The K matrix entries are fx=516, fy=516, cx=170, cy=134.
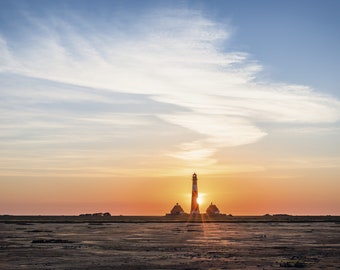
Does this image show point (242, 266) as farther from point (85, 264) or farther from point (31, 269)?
point (31, 269)

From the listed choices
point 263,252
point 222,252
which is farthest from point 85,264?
point 263,252

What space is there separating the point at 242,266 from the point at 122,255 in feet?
36.9

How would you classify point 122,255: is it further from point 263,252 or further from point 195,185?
point 195,185

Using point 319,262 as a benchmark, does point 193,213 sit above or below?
above

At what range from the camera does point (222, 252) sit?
41.6 m

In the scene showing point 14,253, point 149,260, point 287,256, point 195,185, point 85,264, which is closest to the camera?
point 85,264

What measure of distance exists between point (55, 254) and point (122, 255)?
5.17 metres

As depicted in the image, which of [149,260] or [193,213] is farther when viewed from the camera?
[193,213]

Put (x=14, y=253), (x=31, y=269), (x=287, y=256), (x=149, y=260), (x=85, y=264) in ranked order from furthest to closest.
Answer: (x=14, y=253), (x=287, y=256), (x=149, y=260), (x=85, y=264), (x=31, y=269)

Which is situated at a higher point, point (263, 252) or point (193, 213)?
point (193, 213)

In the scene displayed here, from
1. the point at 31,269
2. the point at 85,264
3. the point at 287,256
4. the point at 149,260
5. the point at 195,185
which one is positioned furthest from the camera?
the point at 195,185

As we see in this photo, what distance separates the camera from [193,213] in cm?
19788

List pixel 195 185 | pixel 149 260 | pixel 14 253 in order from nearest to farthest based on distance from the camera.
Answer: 1. pixel 149 260
2. pixel 14 253
3. pixel 195 185

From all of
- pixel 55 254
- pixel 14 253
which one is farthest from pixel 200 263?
pixel 14 253
